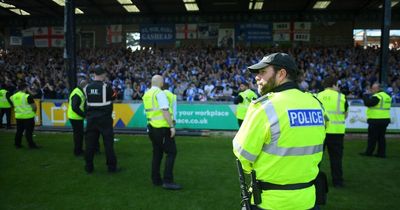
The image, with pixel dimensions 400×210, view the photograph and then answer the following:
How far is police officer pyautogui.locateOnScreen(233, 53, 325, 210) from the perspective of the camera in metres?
2.53

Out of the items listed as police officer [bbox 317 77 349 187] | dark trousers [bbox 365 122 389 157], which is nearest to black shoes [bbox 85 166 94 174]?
police officer [bbox 317 77 349 187]

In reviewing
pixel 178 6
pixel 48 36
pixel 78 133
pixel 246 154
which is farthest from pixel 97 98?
pixel 48 36

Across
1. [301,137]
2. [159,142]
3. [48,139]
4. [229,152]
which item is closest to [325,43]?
[229,152]

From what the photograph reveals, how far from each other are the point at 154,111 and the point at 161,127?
0.32 meters

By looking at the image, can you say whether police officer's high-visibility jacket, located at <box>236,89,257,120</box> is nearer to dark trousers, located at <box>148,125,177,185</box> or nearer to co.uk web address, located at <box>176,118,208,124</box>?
co.uk web address, located at <box>176,118,208,124</box>

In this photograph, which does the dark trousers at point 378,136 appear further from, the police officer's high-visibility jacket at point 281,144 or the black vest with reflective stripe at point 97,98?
the police officer's high-visibility jacket at point 281,144

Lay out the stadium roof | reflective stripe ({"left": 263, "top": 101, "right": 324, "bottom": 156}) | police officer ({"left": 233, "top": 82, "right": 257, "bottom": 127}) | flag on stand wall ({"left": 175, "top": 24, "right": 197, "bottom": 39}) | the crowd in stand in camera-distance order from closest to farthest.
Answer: reflective stripe ({"left": 263, "top": 101, "right": 324, "bottom": 156}), police officer ({"left": 233, "top": 82, "right": 257, "bottom": 127}), the crowd in stand, the stadium roof, flag on stand wall ({"left": 175, "top": 24, "right": 197, "bottom": 39})

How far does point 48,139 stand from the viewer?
1191 centimetres

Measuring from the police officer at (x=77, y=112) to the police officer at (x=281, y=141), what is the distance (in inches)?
264

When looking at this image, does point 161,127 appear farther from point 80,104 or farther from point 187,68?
point 187,68

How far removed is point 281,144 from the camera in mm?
2543

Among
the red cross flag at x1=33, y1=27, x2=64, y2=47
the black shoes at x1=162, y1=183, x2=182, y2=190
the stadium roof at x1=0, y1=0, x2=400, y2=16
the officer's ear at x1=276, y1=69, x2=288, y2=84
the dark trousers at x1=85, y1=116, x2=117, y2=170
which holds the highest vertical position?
the stadium roof at x1=0, y1=0, x2=400, y2=16

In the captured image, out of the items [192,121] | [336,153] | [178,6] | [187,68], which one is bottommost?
[192,121]

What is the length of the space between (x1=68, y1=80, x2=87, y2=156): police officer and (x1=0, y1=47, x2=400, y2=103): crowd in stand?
6.15m
